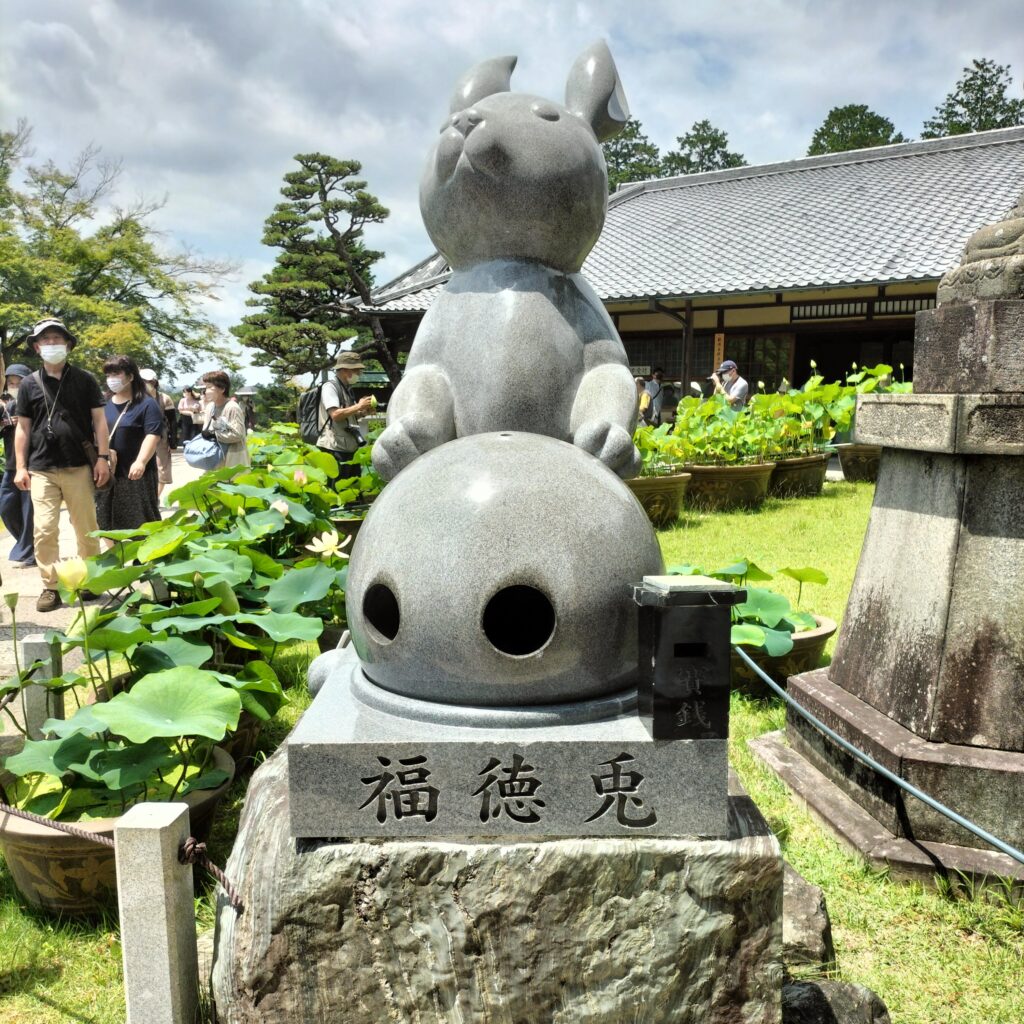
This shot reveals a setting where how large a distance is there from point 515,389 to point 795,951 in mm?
1923

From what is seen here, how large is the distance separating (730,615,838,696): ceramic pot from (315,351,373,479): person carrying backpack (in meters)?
3.82

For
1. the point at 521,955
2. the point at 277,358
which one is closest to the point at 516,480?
the point at 521,955

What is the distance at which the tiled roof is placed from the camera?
1348 cm

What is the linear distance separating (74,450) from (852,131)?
35.8m

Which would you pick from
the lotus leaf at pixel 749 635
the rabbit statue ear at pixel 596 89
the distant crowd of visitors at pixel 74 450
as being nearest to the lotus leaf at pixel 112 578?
the distant crowd of visitors at pixel 74 450

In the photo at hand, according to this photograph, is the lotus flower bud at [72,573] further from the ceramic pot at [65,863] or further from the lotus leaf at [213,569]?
the ceramic pot at [65,863]

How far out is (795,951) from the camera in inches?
102

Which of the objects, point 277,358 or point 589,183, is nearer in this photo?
point 589,183

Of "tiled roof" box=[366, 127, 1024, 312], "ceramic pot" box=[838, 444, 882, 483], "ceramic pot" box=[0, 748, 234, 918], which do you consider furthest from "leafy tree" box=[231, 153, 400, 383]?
"ceramic pot" box=[0, 748, 234, 918]

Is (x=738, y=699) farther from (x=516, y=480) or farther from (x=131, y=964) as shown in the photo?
(x=131, y=964)

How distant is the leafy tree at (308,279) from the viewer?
901 inches

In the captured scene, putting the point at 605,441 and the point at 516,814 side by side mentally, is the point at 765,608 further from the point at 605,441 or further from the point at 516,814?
the point at 516,814

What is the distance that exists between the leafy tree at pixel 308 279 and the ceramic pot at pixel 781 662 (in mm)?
19475

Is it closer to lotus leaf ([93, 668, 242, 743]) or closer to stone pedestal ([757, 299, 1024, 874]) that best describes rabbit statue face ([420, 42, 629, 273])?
stone pedestal ([757, 299, 1024, 874])
